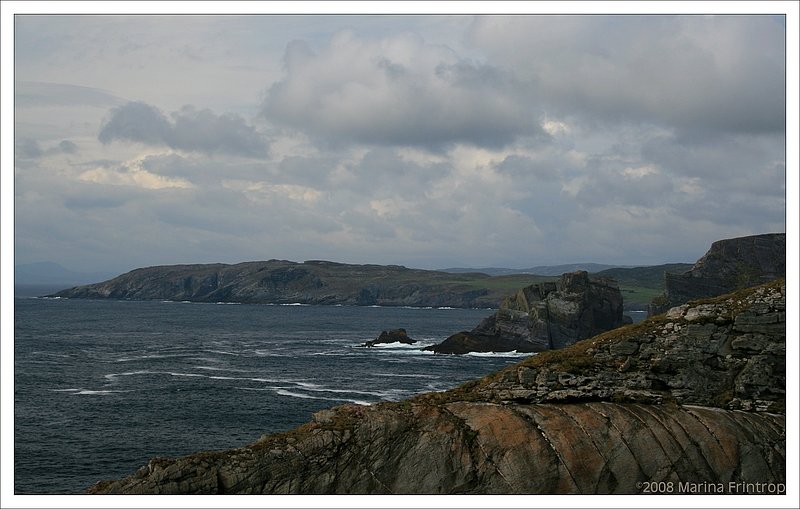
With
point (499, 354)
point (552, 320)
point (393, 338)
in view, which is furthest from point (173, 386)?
point (552, 320)

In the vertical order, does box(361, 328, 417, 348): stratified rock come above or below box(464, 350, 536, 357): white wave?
above

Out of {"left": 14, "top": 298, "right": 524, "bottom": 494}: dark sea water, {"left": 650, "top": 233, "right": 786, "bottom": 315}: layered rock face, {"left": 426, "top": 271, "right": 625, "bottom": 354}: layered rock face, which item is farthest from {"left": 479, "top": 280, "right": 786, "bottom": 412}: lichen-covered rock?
{"left": 426, "top": 271, "right": 625, "bottom": 354}: layered rock face

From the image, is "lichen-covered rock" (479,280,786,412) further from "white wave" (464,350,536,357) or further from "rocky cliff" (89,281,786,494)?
"white wave" (464,350,536,357)

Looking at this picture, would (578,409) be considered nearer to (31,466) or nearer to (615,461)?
(615,461)

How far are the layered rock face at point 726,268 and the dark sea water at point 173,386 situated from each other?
31065 millimetres

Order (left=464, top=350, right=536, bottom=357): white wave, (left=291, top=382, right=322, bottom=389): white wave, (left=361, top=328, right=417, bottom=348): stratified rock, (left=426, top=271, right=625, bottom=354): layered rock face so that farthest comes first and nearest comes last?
(left=361, top=328, right=417, bottom=348): stratified rock, (left=426, top=271, right=625, bottom=354): layered rock face, (left=464, top=350, right=536, bottom=357): white wave, (left=291, top=382, right=322, bottom=389): white wave

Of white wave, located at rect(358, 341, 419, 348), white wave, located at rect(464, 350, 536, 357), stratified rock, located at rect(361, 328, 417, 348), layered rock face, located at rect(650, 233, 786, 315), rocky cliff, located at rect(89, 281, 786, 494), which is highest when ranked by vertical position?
layered rock face, located at rect(650, 233, 786, 315)

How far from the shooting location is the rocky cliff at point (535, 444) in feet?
96.4

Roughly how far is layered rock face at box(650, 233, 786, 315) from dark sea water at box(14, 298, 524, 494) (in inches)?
1223

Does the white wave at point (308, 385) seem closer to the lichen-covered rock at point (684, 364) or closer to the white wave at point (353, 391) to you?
the white wave at point (353, 391)

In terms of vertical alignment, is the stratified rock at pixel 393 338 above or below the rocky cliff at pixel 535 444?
below

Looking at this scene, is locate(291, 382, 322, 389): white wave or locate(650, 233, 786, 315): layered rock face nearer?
locate(291, 382, 322, 389): white wave

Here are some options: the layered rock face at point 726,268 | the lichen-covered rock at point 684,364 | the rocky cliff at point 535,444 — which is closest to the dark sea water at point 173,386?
the rocky cliff at point 535,444

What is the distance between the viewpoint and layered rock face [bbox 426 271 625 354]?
134 metres
